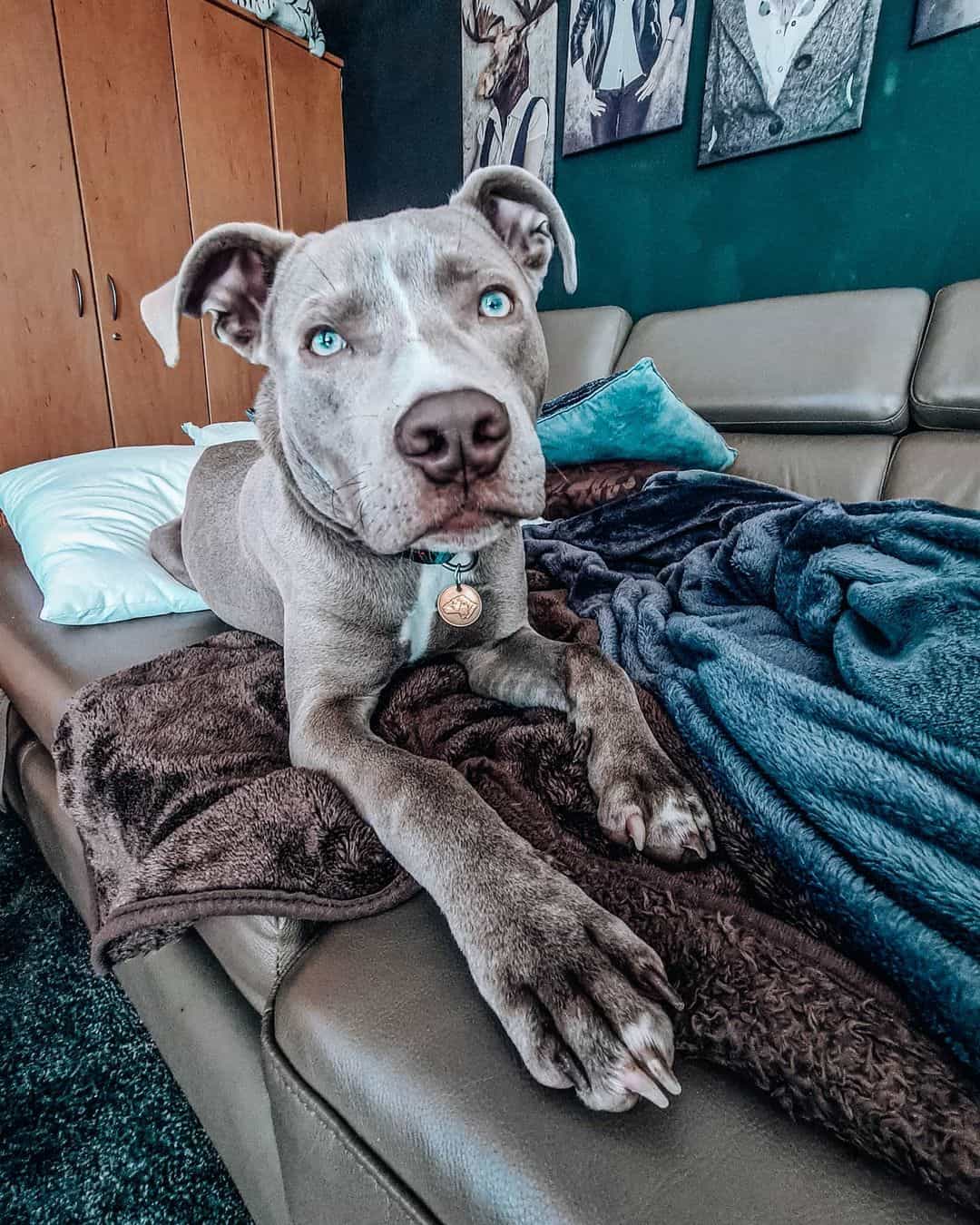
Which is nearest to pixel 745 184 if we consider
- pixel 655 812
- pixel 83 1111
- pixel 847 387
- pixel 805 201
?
pixel 805 201

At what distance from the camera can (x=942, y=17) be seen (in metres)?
2.52

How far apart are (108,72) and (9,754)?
422 centimetres

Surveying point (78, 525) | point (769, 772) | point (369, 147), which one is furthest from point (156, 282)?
point (769, 772)

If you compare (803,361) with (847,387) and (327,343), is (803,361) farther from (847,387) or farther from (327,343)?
(327,343)

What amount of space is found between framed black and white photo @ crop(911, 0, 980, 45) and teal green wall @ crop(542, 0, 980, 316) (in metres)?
0.04

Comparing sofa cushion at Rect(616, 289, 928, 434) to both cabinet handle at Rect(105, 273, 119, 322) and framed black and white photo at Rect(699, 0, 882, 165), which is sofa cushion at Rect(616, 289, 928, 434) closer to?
framed black and white photo at Rect(699, 0, 882, 165)

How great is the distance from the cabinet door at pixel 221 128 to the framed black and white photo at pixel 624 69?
7.43 ft

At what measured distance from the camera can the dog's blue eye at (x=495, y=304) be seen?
1176 mm

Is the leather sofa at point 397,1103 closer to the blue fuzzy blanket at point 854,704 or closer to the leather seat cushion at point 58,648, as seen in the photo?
the leather seat cushion at point 58,648

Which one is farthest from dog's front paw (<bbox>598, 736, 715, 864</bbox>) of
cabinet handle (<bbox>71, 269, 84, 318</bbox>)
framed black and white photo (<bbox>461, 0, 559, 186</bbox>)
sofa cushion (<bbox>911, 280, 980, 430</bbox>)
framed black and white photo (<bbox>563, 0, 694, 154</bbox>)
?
cabinet handle (<bbox>71, 269, 84, 318</bbox>)

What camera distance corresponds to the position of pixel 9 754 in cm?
170

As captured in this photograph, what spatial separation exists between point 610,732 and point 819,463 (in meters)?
1.98

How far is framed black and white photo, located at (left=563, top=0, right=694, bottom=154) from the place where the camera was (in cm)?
321

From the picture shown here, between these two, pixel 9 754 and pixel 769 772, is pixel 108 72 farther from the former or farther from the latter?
pixel 769 772
